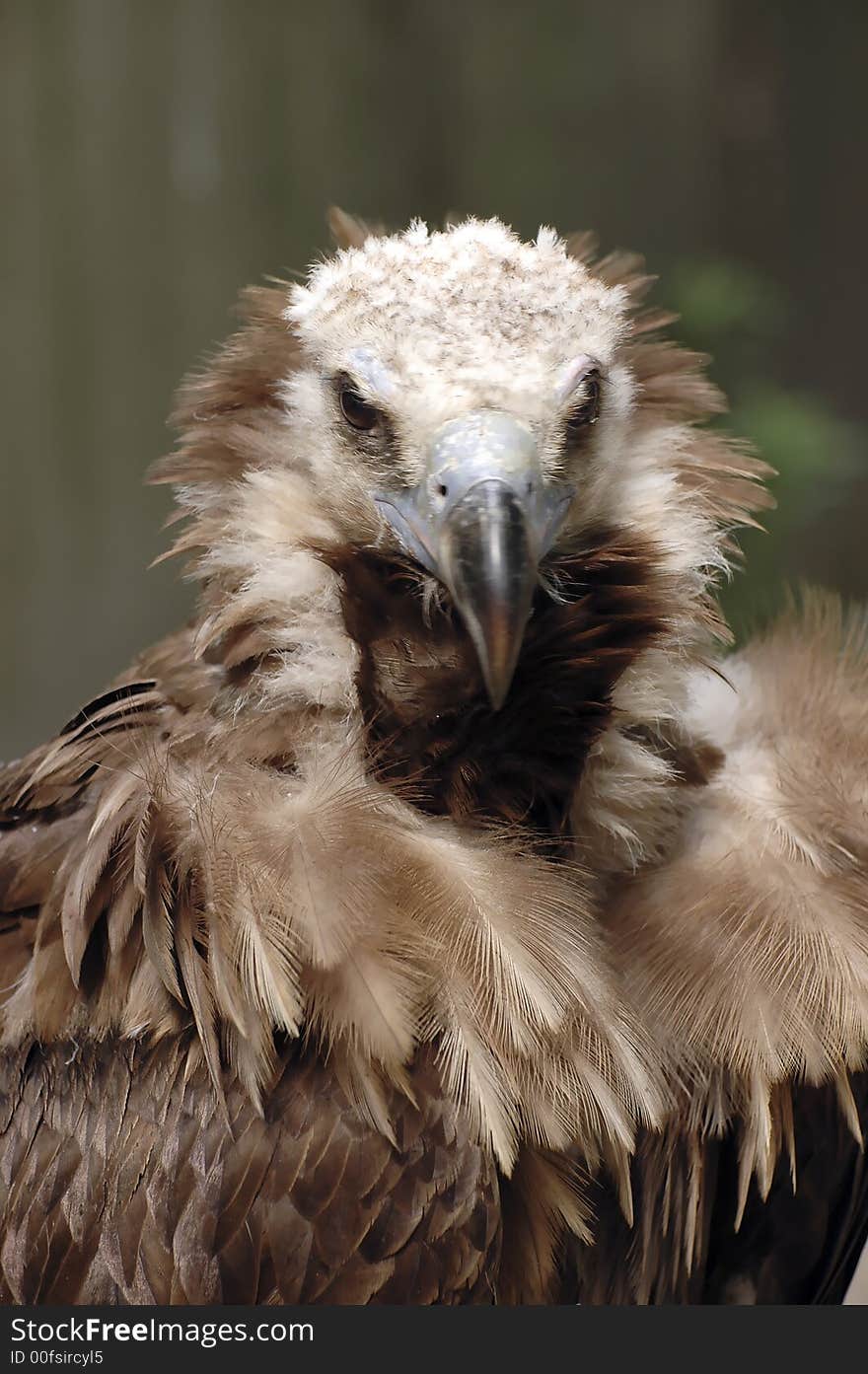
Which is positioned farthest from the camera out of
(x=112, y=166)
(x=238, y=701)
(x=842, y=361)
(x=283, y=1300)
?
(x=112, y=166)

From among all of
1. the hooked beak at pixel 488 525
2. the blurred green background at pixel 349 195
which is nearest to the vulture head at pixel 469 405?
the hooked beak at pixel 488 525

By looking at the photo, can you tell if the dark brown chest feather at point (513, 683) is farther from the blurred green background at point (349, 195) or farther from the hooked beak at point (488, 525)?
the blurred green background at point (349, 195)

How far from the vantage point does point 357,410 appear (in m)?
0.77

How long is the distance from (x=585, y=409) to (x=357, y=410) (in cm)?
14

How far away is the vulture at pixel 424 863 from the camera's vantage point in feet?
2.32

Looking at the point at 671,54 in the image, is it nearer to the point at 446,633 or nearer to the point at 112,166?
the point at 112,166

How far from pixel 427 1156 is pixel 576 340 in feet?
1.61

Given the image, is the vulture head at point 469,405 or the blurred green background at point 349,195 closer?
the vulture head at point 469,405

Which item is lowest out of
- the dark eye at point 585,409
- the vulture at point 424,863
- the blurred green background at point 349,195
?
the vulture at point 424,863

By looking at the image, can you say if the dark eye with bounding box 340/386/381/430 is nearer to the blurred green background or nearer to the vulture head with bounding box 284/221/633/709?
the vulture head with bounding box 284/221/633/709

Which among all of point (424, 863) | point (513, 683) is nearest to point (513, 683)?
point (513, 683)

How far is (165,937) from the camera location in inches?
28.9

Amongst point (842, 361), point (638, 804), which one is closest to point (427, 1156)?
point (638, 804)

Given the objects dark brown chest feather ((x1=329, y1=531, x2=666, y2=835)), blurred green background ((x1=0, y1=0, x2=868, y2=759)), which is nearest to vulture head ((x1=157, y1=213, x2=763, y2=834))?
dark brown chest feather ((x1=329, y1=531, x2=666, y2=835))
